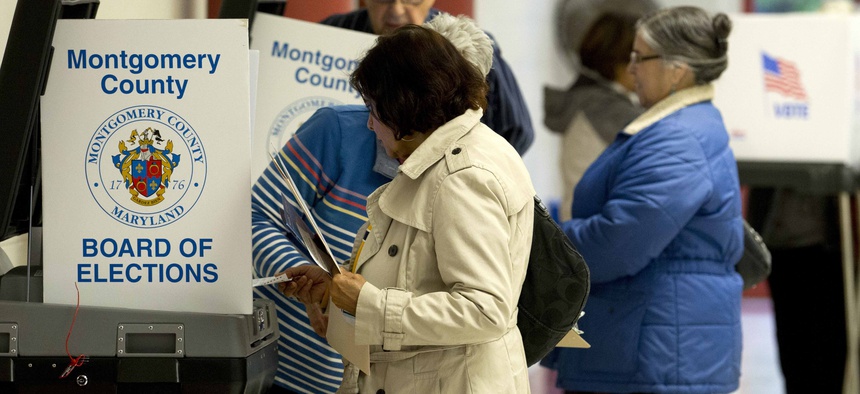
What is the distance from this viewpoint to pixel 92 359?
1.75m

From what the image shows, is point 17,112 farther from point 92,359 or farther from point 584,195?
point 584,195

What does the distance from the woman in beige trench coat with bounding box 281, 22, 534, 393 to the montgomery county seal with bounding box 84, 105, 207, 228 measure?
293 mm

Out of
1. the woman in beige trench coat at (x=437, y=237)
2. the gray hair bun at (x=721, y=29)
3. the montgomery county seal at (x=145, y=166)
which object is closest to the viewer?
the woman in beige trench coat at (x=437, y=237)

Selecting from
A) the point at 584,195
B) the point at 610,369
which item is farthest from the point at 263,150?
the point at 610,369

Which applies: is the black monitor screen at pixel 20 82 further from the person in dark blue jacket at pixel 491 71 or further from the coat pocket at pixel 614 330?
the coat pocket at pixel 614 330

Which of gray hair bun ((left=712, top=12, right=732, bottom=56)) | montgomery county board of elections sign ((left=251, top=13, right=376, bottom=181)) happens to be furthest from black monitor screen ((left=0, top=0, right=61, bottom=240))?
gray hair bun ((left=712, top=12, right=732, bottom=56))

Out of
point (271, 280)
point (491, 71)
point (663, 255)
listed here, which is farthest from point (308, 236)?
point (663, 255)

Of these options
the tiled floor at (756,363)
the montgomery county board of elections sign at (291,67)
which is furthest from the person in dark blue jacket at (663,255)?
the tiled floor at (756,363)

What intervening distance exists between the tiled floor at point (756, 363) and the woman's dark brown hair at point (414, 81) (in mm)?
4054

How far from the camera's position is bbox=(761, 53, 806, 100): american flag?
15.0ft

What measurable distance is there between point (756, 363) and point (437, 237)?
5772mm

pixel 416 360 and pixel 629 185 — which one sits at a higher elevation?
pixel 629 185

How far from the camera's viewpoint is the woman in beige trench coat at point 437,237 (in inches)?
66.0

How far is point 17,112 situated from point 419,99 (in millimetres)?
643
